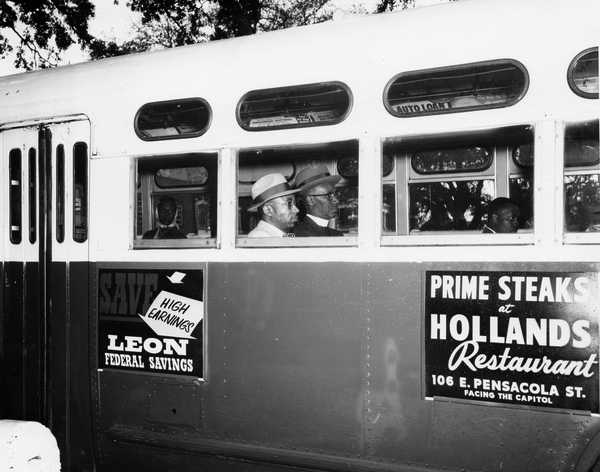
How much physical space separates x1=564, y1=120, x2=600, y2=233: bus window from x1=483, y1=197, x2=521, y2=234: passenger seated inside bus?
407 millimetres

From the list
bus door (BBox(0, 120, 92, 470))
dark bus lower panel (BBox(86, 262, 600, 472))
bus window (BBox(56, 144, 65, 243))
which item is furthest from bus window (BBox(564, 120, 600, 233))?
bus window (BBox(56, 144, 65, 243))

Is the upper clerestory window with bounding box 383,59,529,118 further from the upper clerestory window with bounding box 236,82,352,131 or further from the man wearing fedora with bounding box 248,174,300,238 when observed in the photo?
the man wearing fedora with bounding box 248,174,300,238

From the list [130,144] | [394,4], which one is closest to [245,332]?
[130,144]

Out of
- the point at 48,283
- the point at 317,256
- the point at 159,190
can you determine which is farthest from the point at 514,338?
the point at 48,283

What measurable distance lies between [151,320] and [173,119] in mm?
1311

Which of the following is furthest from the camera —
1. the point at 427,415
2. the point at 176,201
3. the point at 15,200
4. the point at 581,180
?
the point at 15,200

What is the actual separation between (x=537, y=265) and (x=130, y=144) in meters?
2.62

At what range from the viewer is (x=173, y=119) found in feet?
13.0

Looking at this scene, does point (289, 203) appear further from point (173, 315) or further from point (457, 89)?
point (457, 89)

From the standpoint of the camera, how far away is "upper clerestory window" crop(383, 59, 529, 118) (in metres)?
3.12

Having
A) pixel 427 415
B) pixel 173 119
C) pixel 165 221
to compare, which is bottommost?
pixel 427 415

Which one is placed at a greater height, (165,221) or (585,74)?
(585,74)

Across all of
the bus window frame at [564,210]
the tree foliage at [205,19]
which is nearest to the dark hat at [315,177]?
the bus window frame at [564,210]

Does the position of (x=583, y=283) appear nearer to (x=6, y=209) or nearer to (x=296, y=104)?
(x=296, y=104)
